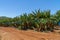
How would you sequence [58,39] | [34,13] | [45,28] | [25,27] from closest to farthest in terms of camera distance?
[58,39]
[45,28]
[25,27]
[34,13]

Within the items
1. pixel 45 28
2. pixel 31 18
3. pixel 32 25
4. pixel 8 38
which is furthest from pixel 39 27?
pixel 8 38

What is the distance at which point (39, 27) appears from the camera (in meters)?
16.8

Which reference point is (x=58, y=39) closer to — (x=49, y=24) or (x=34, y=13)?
(x=49, y=24)

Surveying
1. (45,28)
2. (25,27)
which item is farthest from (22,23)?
(45,28)

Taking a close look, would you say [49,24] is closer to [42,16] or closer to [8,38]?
[42,16]

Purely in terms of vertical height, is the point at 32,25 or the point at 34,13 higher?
the point at 34,13

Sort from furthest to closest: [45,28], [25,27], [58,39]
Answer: [25,27] < [45,28] < [58,39]

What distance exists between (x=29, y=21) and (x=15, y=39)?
9.21m

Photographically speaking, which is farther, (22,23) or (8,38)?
(22,23)

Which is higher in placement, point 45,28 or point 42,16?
point 42,16

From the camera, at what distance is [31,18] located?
66.4ft

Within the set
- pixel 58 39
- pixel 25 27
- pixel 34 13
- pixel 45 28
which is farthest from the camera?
pixel 34 13

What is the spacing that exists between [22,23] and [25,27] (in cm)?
77

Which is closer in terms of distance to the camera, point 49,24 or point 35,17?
point 49,24
